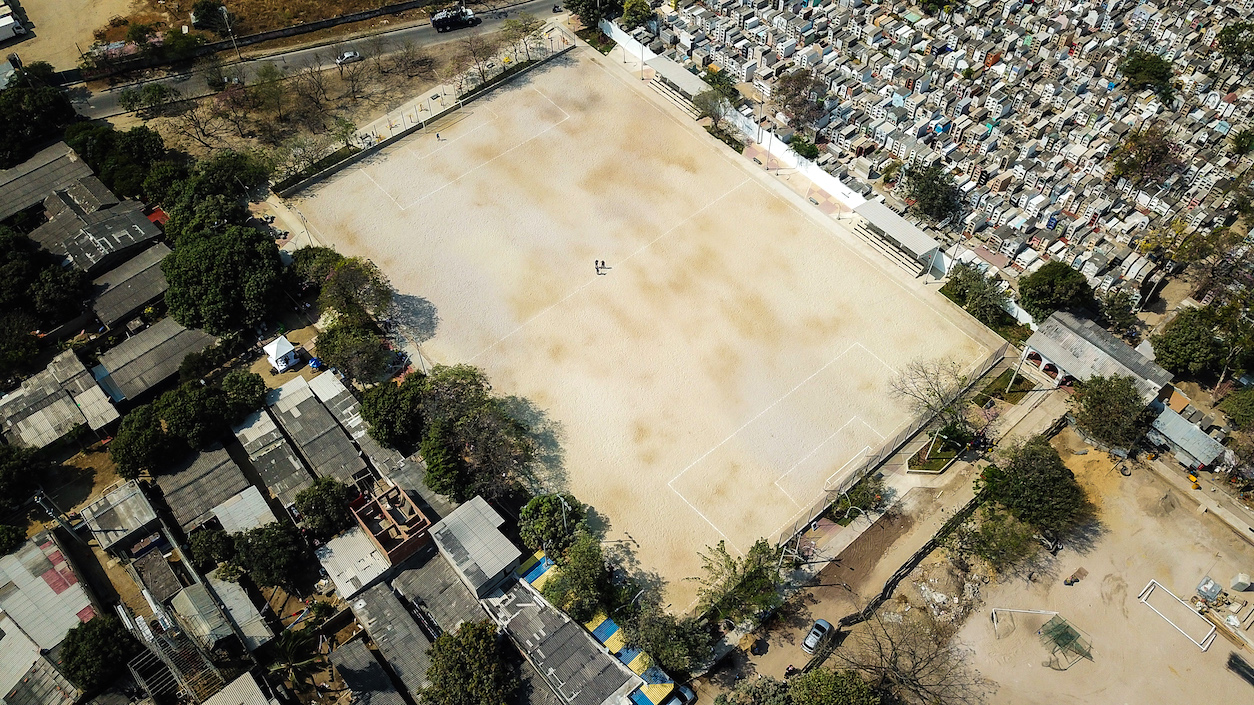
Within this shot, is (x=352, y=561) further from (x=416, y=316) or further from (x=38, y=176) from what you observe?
(x=38, y=176)

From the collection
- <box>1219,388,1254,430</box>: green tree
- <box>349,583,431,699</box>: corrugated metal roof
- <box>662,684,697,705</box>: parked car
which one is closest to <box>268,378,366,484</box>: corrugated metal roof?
<box>349,583,431,699</box>: corrugated metal roof

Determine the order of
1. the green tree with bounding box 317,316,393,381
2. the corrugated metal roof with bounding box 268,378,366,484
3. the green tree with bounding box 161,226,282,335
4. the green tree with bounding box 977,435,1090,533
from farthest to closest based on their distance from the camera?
the green tree with bounding box 161,226,282,335, the green tree with bounding box 317,316,393,381, the corrugated metal roof with bounding box 268,378,366,484, the green tree with bounding box 977,435,1090,533

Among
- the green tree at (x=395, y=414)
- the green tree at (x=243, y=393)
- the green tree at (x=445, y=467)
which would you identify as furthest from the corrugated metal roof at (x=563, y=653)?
the green tree at (x=243, y=393)

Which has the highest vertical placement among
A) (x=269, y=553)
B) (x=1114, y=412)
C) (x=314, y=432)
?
(x=1114, y=412)

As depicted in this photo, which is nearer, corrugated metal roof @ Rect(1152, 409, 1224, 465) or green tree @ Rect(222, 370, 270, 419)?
corrugated metal roof @ Rect(1152, 409, 1224, 465)

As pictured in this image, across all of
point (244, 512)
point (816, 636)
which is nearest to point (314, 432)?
point (244, 512)

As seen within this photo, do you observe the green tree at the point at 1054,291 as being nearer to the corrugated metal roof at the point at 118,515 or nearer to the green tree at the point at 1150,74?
the green tree at the point at 1150,74

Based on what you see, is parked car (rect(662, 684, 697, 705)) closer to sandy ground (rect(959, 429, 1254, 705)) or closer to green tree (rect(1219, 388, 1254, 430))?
sandy ground (rect(959, 429, 1254, 705))

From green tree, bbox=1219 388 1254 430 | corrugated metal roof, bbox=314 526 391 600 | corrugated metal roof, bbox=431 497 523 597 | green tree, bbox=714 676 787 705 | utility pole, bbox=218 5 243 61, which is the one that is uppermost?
green tree, bbox=1219 388 1254 430
